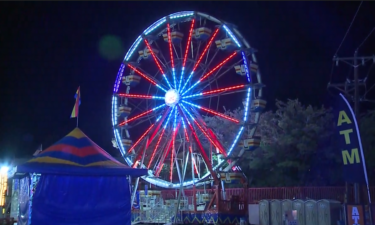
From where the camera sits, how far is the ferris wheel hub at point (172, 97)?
2257 cm

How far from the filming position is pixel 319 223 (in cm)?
1950

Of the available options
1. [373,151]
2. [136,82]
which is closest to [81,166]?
[136,82]

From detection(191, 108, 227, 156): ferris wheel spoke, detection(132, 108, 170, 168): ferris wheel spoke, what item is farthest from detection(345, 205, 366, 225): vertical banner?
detection(132, 108, 170, 168): ferris wheel spoke

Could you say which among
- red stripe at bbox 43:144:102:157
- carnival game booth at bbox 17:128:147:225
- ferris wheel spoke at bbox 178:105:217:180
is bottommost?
carnival game booth at bbox 17:128:147:225

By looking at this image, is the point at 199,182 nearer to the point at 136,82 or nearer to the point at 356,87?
the point at 136,82

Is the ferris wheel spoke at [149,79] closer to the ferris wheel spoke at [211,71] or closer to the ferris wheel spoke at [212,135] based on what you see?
the ferris wheel spoke at [211,71]

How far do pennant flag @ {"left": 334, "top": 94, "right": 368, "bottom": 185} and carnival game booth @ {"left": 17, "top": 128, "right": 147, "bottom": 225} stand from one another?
558 centimetres

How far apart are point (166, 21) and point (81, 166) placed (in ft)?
43.5

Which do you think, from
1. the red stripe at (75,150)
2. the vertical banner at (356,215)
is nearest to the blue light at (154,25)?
the red stripe at (75,150)

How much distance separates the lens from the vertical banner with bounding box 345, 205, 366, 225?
12568 mm

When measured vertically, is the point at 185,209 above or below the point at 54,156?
below

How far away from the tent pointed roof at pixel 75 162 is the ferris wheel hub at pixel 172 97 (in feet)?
30.8

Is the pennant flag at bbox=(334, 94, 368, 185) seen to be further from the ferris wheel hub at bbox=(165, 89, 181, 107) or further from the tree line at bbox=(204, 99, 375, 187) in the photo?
the tree line at bbox=(204, 99, 375, 187)

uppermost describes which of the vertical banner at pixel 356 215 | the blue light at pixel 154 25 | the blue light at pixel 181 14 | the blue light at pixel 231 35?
the blue light at pixel 181 14
